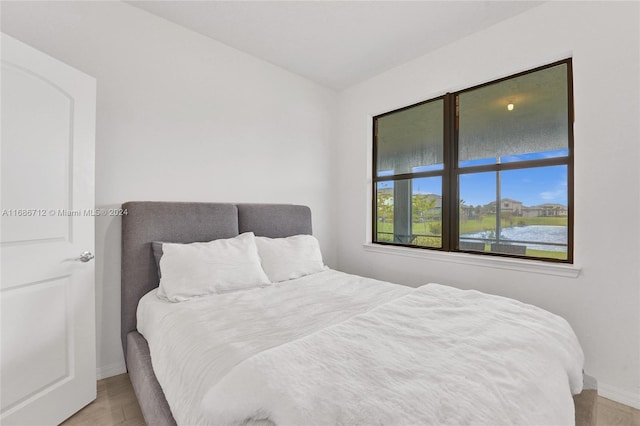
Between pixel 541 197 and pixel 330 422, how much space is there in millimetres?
2393

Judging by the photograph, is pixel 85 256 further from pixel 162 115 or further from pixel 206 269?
pixel 162 115

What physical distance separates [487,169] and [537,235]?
26.0 inches

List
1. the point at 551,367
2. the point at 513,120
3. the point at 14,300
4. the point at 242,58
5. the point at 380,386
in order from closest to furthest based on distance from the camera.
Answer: the point at 380,386
the point at 551,367
the point at 14,300
the point at 513,120
the point at 242,58

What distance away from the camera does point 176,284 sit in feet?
5.92

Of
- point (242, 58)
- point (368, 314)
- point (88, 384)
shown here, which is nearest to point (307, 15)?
point (242, 58)

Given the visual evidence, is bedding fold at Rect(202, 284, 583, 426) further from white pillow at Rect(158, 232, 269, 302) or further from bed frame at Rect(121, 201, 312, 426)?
white pillow at Rect(158, 232, 269, 302)

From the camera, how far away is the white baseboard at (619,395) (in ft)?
5.83

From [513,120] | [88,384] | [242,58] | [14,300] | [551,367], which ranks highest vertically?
[242,58]

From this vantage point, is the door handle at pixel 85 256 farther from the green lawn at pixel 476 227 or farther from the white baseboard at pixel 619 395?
the white baseboard at pixel 619 395

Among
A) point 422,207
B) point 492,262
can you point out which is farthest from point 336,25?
point 492,262

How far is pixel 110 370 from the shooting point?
2.04 metres

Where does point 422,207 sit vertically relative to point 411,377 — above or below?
above

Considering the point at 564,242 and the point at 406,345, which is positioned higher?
the point at 564,242

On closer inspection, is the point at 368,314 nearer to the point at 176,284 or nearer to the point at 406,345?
the point at 406,345
